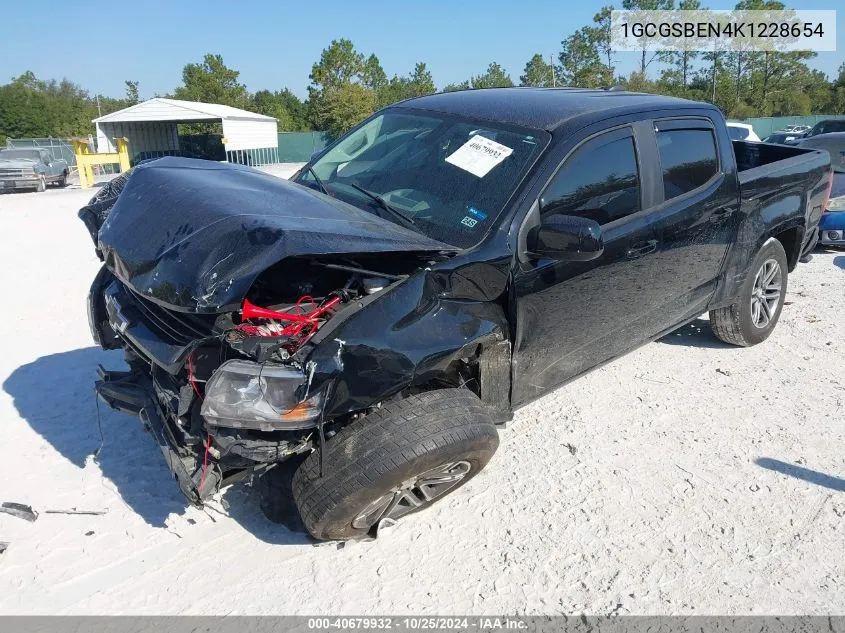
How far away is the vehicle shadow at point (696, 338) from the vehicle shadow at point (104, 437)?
358 centimetres

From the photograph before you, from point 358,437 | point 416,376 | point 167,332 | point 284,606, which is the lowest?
point 284,606

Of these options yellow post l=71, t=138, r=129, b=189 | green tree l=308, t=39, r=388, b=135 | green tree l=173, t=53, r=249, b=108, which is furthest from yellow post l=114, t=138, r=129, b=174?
green tree l=173, t=53, r=249, b=108

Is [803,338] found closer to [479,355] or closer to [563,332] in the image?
[563,332]

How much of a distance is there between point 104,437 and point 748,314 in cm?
463

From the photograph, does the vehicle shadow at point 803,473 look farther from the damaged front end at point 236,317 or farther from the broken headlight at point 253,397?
the broken headlight at point 253,397

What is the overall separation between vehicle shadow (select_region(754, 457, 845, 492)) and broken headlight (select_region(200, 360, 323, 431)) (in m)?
2.69

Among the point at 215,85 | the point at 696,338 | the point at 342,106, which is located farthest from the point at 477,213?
the point at 215,85

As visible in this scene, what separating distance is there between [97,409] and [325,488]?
7.37 feet

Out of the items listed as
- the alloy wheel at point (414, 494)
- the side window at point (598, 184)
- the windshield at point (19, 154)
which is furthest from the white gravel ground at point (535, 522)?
→ the windshield at point (19, 154)

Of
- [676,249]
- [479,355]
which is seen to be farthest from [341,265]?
[676,249]

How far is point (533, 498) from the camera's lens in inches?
127

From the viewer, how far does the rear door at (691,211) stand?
372 centimetres

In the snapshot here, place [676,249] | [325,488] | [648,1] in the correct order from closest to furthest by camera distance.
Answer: [325,488] < [676,249] < [648,1]

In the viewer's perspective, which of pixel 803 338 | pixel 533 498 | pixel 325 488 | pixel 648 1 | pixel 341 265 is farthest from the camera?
pixel 648 1
